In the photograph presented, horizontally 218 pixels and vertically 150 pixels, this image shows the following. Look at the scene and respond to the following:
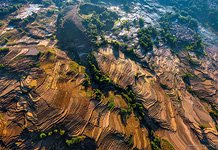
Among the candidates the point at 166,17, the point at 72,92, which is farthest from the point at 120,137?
the point at 166,17

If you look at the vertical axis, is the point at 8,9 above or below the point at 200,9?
below

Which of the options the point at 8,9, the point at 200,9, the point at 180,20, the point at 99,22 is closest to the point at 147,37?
the point at 99,22

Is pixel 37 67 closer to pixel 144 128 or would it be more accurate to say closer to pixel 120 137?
pixel 120 137

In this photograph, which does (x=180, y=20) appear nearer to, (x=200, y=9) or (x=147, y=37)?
(x=200, y=9)

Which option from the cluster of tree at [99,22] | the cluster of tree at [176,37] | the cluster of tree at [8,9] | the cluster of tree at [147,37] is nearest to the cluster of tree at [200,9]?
the cluster of tree at [176,37]

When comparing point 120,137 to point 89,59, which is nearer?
point 120,137

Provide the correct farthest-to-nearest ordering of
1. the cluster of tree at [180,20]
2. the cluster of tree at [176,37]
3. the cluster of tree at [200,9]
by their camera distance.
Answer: the cluster of tree at [200,9] < the cluster of tree at [180,20] < the cluster of tree at [176,37]

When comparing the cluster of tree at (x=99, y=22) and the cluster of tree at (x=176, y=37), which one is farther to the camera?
the cluster of tree at (x=176, y=37)

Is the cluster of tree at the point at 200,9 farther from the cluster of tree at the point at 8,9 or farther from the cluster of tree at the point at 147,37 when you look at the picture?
the cluster of tree at the point at 8,9
